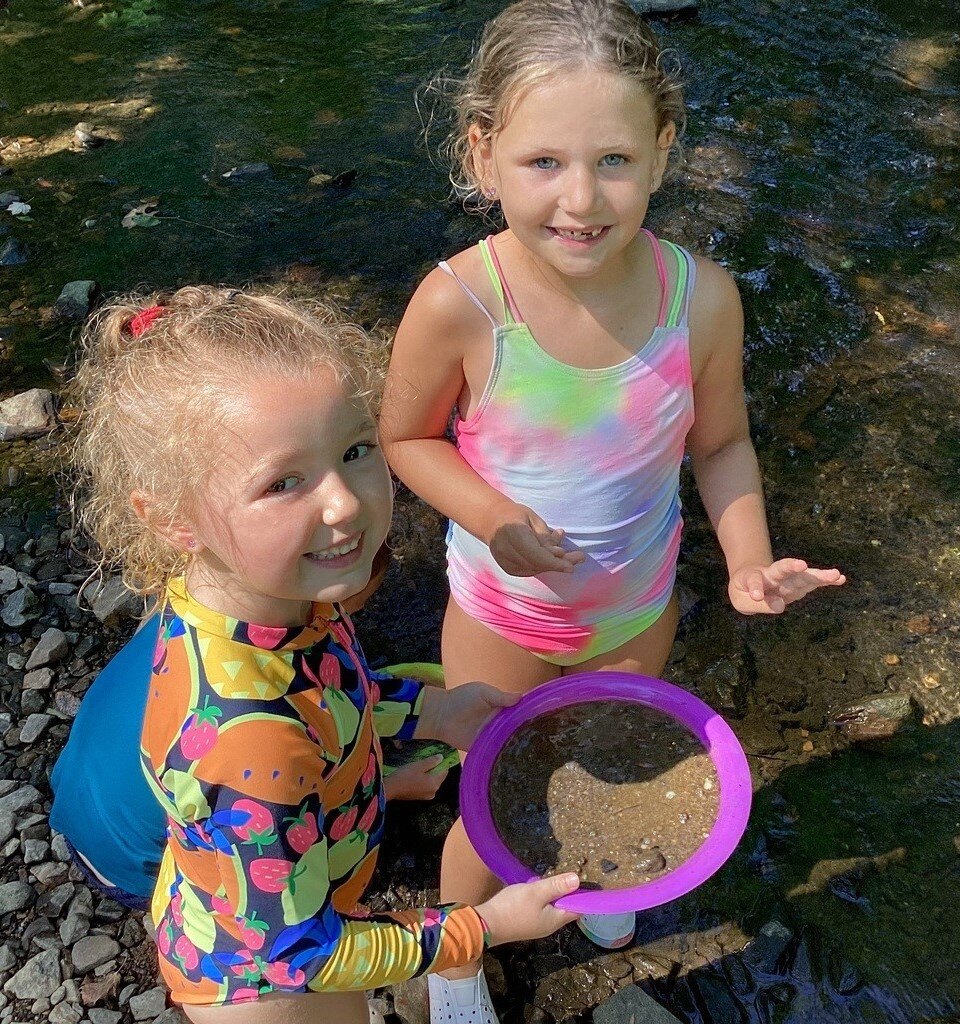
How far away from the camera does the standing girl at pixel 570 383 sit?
1.69m

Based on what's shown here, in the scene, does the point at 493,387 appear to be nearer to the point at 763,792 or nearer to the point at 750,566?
the point at 750,566

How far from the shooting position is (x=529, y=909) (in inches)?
62.6

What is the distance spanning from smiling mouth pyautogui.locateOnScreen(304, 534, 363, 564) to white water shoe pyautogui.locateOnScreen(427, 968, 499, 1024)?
1.03 m

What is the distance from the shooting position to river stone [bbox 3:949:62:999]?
215 cm

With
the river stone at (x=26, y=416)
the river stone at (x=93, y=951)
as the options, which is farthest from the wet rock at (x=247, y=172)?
the river stone at (x=93, y=951)

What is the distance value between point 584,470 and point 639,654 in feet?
1.43

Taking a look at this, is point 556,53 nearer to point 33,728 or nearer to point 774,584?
point 774,584

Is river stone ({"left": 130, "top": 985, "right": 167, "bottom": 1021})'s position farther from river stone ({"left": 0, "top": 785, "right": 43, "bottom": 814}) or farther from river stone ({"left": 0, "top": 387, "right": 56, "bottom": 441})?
river stone ({"left": 0, "top": 387, "right": 56, "bottom": 441})

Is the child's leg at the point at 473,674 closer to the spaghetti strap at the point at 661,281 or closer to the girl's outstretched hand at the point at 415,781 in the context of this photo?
the girl's outstretched hand at the point at 415,781

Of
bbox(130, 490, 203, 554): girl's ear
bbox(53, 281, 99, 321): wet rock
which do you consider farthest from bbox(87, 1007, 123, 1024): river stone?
bbox(53, 281, 99, 321): wet rock

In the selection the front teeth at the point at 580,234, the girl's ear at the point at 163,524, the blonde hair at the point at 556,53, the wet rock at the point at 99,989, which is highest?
the blonde hair at the point at 556,53

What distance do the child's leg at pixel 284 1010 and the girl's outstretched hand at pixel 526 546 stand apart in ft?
2.42

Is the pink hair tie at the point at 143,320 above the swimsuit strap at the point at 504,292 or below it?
above

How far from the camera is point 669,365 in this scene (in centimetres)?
189
